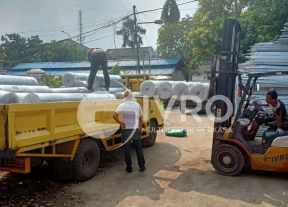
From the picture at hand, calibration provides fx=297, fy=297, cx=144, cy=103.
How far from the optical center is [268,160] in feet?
17.2

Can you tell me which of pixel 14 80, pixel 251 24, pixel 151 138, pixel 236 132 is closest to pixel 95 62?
pixel 14 80

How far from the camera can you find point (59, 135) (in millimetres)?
4539

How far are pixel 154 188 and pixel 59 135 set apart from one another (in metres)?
1.78

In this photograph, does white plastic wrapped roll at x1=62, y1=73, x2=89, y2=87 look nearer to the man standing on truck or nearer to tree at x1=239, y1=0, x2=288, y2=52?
the man standing on truck

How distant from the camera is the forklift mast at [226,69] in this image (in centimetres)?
585

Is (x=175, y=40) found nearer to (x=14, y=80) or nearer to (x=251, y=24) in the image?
(x=251, y=24)

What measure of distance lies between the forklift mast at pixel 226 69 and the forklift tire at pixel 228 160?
34 cm

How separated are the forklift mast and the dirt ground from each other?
3.22 ft

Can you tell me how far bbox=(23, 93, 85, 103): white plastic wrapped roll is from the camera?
15.1ft

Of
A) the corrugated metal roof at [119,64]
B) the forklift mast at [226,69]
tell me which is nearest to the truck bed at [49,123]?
the forklift mast at [226,69]

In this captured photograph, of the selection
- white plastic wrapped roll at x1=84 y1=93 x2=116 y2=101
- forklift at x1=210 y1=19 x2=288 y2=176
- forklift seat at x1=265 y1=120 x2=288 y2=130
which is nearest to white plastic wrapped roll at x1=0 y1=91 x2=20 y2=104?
white plastic wrapped roll at x1=84 y1=93 x2=116 y2=101

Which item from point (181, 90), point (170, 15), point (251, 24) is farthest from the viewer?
point (170, 15)

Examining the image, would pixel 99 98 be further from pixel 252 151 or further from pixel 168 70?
pixel 168 70

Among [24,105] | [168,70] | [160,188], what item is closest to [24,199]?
[24,105]
